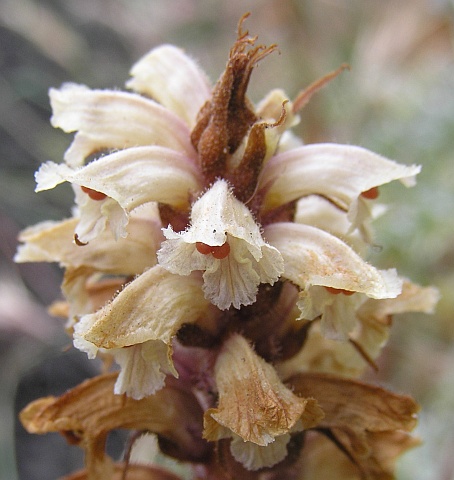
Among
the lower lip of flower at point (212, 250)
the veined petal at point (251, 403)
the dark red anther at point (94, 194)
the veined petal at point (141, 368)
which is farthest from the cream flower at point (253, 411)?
the dark red anther at point (94, 194)

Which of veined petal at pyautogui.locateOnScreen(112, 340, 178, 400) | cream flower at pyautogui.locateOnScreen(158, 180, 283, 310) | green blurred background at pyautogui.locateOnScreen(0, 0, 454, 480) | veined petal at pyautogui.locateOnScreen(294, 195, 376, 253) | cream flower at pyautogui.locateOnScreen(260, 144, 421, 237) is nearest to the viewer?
cream flower at pyautogui.locateOnScreen(158, 180, 283, 310)

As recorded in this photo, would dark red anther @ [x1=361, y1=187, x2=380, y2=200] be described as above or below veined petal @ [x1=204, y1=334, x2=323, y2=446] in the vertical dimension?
above

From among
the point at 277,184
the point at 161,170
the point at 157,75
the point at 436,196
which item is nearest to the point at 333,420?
the point at 277,184

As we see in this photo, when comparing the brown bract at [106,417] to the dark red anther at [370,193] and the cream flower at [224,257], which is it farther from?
the dark red anther at [370,193]

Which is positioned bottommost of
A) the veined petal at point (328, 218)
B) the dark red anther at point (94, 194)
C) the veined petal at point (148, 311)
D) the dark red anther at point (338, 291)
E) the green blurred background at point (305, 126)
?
the veined petal at point (148, 311)

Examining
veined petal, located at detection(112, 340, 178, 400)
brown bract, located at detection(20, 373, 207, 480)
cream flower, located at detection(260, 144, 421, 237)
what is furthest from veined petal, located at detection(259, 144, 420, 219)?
brown bract, located at detection(20, 373, 207, 480)

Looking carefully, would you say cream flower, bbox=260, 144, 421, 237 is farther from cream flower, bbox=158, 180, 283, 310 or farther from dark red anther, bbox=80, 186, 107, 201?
dark red anther, bbox=80, 186, 107, 201
